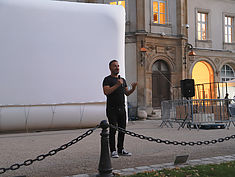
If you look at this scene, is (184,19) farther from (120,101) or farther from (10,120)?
(120,101)

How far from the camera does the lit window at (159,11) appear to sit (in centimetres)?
1777

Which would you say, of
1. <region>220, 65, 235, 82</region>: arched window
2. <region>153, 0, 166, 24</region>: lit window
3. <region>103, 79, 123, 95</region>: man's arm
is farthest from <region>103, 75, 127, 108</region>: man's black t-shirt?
<region>220, 65, 235, 82</region>: arched window

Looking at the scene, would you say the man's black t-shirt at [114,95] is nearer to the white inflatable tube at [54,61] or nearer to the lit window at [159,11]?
the white inflatable tube at [54,61]

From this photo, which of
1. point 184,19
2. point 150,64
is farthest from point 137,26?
point 184,19

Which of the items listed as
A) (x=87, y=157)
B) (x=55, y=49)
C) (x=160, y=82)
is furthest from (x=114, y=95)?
(x=160, y=82)

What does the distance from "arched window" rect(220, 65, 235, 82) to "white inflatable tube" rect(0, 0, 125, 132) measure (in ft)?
41.5

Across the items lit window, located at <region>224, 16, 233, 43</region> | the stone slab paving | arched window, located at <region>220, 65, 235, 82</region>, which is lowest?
the stone slab paving

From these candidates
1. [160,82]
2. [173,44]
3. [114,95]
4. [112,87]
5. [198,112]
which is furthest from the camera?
[173,44]

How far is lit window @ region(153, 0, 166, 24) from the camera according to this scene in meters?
17.8

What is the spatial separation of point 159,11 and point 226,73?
7.18m

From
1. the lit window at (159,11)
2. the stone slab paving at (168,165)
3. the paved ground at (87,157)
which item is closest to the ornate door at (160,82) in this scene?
the lit window at (159,11)

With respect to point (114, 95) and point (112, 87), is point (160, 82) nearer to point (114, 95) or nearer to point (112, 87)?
point (114, 95)

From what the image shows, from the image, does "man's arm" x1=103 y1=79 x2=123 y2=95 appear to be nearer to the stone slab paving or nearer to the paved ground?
the paved ground

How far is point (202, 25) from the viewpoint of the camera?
20109mm
